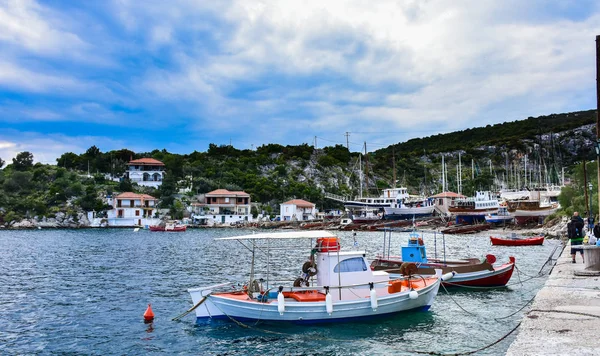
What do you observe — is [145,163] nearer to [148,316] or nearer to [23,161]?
[23,161]

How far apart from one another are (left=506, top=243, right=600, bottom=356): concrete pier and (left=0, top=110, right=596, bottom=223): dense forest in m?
58.5

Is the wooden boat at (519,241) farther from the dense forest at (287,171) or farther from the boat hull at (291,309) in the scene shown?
the boat hull at (291,309)

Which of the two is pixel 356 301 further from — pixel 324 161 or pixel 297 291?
pixel 324 161

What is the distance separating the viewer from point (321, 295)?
16.5 meters

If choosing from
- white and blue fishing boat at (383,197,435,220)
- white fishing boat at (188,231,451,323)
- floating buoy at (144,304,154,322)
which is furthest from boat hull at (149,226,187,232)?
white fishing boat at (188,231,451,323)

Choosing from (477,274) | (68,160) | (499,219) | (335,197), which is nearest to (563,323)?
(477,274)

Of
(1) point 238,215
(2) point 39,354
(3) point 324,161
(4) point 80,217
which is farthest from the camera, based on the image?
(3) point 324,161

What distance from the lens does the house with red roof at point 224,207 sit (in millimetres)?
100000

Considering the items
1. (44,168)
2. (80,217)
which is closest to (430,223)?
(80,217)

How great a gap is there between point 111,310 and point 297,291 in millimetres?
8290

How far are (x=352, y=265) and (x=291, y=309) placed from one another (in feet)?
9.24

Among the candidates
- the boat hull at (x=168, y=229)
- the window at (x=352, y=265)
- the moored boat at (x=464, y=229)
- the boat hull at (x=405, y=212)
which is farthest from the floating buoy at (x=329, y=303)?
the boat hull at (x=405, y=212)

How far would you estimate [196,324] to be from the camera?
16.5 metres

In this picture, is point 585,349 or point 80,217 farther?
point 80,217
